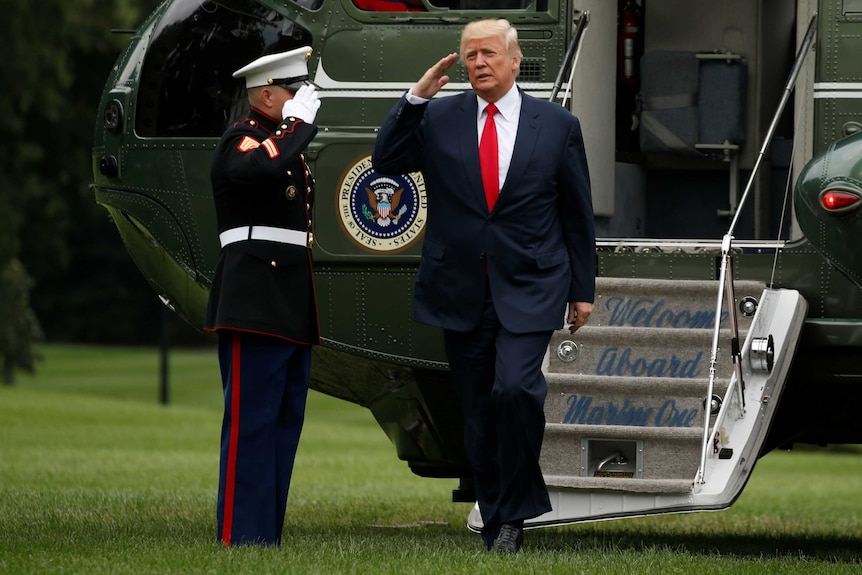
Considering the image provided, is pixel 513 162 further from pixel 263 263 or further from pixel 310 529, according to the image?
pixel 310 529

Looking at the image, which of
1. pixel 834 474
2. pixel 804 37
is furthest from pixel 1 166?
pixel 804 37

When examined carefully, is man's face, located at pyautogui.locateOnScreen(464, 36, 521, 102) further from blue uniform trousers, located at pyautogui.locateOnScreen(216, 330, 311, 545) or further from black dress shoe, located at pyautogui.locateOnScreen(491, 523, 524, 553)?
black dress shoe, located at pyautogui.locateOnScreen(491, 523, 524, 553)

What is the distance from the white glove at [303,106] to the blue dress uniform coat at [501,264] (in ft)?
0.93

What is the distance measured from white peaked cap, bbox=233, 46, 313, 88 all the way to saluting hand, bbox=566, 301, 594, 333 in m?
1.35

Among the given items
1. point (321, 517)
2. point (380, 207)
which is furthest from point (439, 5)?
point (321, 517)

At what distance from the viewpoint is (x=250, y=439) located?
5.90 metres

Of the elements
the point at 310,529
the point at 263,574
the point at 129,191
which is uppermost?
the point at 129,191

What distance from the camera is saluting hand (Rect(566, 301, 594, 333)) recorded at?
5766 mm

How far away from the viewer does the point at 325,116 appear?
7.16 m

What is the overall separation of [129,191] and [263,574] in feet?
9.52

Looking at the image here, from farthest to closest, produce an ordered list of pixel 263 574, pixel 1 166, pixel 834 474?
pixel 1 166, pixel 834 474, pixel 263 574

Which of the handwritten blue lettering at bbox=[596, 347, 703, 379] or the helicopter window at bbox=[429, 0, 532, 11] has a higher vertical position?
the helicopter window at bbox=[429, 0, 532, 11]

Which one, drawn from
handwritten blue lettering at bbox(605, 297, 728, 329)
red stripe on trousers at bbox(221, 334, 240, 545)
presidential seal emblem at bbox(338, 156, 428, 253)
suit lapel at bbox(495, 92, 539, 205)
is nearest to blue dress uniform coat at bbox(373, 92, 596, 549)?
suit lapel at bbox(495, 92, 539, 205)

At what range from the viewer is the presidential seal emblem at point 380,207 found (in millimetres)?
7078
